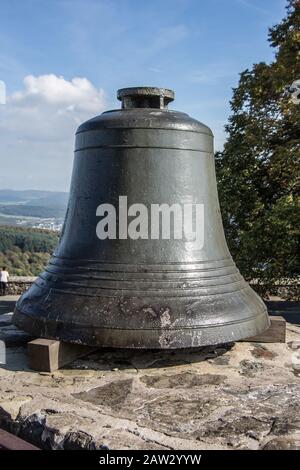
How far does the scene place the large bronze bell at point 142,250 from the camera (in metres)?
3.06

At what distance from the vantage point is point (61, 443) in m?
2.34

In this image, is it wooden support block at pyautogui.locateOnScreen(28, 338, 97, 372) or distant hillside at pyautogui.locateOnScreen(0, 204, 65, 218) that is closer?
wooden support block at pyautogui.locateOnScreen(28, 338, 97, 372)

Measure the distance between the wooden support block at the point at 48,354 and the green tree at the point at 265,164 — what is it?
18.7 ft

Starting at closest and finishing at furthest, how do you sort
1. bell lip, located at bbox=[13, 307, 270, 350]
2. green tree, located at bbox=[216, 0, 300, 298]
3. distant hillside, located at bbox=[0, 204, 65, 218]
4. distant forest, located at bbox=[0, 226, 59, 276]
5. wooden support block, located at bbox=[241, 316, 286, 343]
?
1. bell lip, located at bbox=[13, 307, 270, 350]
2. wooden support block, located at bbox=[241, 316, 286, 343]
3. green tree, located at bbox=[216, 0, 300, 298]
4. distant forest, located at bbox=[0, 226, 59, 276]
5. distant hillside, located at bbox=[0, 204, 65, 218]

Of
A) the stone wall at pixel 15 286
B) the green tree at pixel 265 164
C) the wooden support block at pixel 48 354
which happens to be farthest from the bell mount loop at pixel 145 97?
the stone wall at pixel 15 286

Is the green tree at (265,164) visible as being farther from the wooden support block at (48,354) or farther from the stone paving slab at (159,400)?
the wooden support block at (48,354)

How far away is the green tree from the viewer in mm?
8492

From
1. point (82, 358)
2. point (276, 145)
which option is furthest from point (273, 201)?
point (82, 358)

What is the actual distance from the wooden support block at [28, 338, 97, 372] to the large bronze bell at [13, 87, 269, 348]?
7 cm

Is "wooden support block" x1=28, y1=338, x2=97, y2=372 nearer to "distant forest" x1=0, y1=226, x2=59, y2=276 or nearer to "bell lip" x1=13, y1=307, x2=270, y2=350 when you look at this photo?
"bell lip" x1=13, y1=307, x2=270, y2=350

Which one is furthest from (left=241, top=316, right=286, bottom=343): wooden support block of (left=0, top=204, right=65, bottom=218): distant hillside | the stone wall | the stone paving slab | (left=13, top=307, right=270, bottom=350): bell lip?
(left=0, top=204, right=65, bottom=218): distant hillside

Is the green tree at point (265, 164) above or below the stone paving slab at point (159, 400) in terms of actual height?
above

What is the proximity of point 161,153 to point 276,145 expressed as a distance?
6.26 metres
